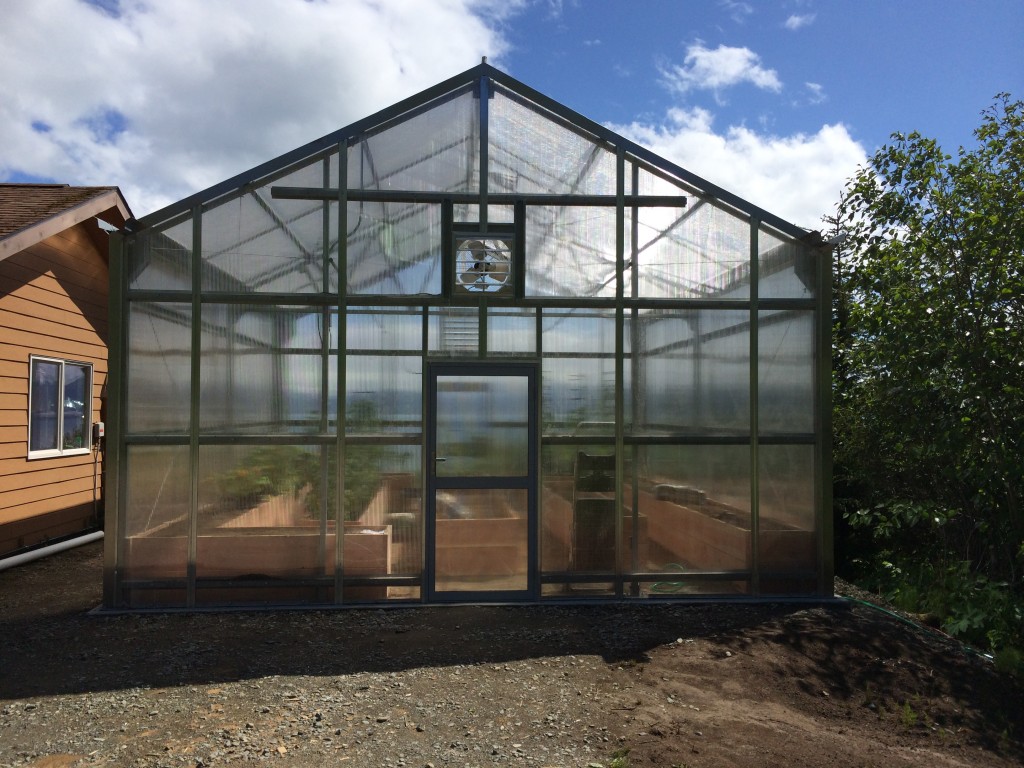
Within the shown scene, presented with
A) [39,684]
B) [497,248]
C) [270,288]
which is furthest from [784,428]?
[39,684]

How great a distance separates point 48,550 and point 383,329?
477 cm

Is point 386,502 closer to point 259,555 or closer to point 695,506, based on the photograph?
point 259,555

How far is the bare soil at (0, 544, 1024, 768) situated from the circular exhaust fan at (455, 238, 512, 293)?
8.73 ft

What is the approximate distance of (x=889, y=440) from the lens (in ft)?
20.4

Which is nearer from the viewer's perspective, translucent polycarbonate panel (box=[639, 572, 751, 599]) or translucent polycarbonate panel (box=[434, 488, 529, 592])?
translucent polycarbonate panel (box=[434, 488, 529, 592])

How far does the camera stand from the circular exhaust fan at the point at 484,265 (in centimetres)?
580

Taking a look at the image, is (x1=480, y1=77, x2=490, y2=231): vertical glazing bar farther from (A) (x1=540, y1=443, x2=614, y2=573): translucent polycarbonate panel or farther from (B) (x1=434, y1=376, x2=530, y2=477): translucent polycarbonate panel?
(A) (x1=540, y1=443, x2=614, y2=573): translucent polycarbonate panel

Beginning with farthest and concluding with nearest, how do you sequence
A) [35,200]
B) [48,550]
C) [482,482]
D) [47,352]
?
[35,200] < [47,352] < [48,550] < [482,482]

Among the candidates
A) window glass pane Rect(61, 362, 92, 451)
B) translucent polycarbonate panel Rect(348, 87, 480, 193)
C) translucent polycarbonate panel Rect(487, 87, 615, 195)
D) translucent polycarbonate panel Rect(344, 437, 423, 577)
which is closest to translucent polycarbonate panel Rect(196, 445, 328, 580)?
translucent polycarbonate panel Rect(344, 437, 423, 577)

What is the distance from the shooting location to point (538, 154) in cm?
596

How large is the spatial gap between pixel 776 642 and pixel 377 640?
2849mm

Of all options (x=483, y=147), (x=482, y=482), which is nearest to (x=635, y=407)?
(x=482, y=482)

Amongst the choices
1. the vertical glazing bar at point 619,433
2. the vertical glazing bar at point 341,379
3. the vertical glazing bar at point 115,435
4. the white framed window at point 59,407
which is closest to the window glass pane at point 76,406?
the white framed window at point 59,407

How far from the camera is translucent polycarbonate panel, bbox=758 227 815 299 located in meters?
6.00
